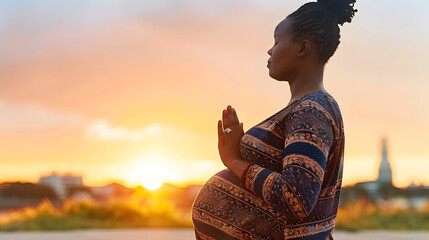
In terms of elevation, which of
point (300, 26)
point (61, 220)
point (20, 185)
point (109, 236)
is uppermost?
point (20, 185)

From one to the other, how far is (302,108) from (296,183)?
1.04 ft

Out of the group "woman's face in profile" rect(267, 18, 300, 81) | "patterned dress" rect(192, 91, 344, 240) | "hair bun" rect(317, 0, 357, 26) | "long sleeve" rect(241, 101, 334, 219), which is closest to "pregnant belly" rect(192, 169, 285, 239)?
"patterned dress" rect(192, 91, 344, 240)

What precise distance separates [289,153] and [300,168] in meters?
0.07

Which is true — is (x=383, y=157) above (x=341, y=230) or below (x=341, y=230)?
above

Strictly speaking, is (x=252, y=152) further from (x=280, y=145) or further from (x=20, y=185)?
(x=20, y=185)

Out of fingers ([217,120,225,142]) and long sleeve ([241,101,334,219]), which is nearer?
long sleeve ([241,101,334,219])

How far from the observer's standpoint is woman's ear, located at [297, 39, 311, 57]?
2.32 meters

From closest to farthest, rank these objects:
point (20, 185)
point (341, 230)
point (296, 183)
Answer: point (296, 183)
point (341, 230)
point (20, 185)

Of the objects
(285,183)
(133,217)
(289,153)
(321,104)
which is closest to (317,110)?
(321,104)

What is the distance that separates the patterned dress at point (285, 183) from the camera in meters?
2.04

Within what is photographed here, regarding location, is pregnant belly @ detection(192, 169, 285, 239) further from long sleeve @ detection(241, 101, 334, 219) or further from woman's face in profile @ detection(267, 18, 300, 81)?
woman's face in profile @ detection(267, 18, 300, 81)

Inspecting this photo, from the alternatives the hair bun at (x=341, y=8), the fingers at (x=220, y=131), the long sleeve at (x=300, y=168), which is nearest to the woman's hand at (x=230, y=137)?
the fingers at (x=220, y=131)

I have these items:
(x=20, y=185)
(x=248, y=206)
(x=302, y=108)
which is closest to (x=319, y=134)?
(x=302, y=108)

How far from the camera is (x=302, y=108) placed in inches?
85.4
